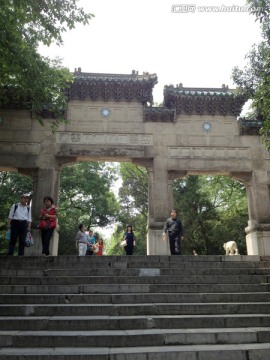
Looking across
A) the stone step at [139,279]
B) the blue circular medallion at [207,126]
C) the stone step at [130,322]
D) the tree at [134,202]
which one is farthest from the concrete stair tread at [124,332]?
the tree at [134,202]

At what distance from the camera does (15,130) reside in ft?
42.9

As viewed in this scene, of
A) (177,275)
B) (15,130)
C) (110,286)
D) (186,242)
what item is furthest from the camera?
(186,242)

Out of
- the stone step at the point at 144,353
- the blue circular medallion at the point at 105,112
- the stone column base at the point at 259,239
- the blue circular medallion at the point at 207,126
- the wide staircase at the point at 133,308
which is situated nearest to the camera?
the stone step at the point at 144,353

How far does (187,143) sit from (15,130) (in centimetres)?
709

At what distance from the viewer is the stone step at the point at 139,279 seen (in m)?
6.60

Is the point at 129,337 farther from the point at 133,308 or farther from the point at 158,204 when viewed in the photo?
the point at 158,204

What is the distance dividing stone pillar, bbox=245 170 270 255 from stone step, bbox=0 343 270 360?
839 cm

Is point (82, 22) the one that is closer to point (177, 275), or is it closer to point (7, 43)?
point (7, 43)

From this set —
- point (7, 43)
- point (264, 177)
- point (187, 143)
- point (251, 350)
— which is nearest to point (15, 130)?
point (7, 43)

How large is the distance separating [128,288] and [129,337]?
193 centimetres

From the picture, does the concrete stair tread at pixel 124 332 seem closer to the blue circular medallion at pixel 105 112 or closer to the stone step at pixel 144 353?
the stone step at pixel 144 353

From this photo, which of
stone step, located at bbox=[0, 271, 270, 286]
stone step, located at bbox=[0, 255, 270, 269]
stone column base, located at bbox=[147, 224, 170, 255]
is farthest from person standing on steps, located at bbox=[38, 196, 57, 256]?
stone column base, located at bbox=[147, 224, 170, 255]

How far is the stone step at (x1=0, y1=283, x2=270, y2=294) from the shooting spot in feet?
20.3

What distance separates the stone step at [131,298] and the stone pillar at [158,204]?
19.4 ft
